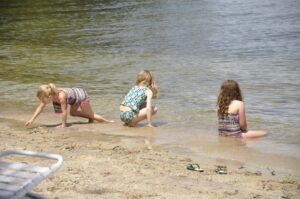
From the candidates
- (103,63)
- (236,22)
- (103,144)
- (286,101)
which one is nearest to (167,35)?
(236,22)

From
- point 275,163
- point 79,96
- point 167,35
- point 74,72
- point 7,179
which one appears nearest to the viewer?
point 7,179

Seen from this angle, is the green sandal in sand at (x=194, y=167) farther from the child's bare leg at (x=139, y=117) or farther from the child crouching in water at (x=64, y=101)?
the child crouching in water at (x=64, y=101)

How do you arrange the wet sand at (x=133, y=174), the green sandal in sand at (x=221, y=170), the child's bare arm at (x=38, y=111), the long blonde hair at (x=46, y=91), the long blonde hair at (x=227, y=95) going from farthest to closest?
1. the child's bare arm at (x=38, y=111)
2. the long blonde hair at (x=46, y=91)
3. the long blonde hair at (x=227, y=95)
4. the green sandal in sand at (x=221, y=170)
5. the wet sand at (x=133, y=174)

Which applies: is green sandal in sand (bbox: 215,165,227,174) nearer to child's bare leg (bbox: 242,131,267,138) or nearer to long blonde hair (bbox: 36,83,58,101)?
child's bare leg (bbox: 242,131,267,138)

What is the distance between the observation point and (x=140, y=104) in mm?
9250

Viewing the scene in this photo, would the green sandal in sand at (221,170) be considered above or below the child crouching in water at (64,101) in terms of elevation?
below

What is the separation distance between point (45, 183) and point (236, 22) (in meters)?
22.7

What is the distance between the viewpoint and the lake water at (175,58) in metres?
10.0

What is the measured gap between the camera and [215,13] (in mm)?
31844

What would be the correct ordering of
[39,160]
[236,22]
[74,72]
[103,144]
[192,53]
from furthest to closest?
[236,22] → [192,53] → [74,72] → [103,144] → [39,160]

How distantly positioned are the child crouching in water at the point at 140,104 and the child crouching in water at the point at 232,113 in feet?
4.40

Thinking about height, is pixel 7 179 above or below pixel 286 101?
above

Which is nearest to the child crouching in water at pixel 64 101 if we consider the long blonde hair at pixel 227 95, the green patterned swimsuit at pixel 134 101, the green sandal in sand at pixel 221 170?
the green patterned swimsuit at pixel 134 101

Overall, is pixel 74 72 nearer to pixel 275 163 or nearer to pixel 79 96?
pixel 79 96
